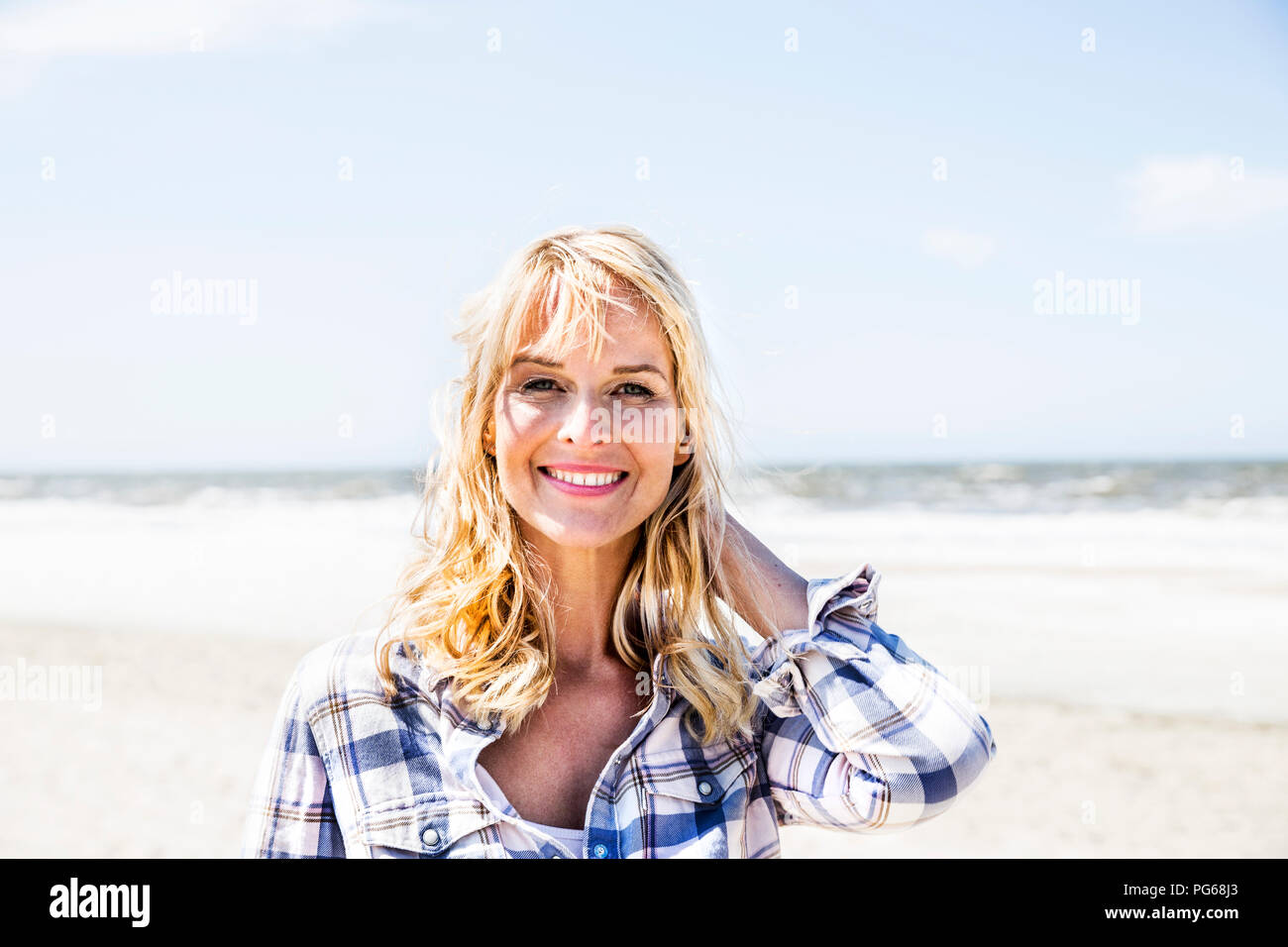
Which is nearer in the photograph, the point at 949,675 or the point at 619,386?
the point at 619,386

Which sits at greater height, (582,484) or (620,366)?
(620,366)

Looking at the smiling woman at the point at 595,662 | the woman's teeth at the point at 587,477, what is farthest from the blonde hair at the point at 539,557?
the woman's teeth at the point at 587,477

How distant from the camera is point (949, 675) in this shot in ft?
25.0

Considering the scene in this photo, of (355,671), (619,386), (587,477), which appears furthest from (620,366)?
(355,671)

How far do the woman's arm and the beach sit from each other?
324 millimetres

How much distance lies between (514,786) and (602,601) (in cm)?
45

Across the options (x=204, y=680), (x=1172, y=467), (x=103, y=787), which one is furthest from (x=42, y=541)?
(x=1172, y=467)

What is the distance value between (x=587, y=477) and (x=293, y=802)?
32.7 inches

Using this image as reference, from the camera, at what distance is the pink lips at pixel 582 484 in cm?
202

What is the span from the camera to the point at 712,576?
2.24 meters

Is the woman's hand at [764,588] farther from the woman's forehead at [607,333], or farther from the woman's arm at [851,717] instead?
the woman's forehead at [607,333]

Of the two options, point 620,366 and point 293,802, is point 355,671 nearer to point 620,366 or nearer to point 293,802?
point 293,802

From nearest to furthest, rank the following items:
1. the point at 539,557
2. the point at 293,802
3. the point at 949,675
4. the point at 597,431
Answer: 1. the point at 293,802
2. the point at 597,431
3. the point at 539,557
4. the point at 949,675
